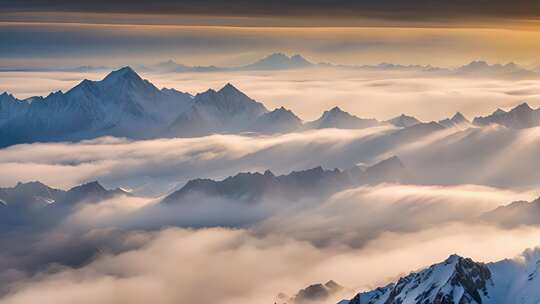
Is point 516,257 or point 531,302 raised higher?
point 516,257

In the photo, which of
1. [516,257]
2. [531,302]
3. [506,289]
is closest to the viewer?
[531,302]

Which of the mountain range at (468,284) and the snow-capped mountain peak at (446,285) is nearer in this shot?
the snow-capped mountain peak at (446,285)

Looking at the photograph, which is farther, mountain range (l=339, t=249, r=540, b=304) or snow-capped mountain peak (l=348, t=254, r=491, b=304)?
mountain range (l=339, t=249, r=540, b=304)

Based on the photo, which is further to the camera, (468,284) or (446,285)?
(468,284)

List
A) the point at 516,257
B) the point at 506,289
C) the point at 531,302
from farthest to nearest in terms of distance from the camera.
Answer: the point at 516,257 < the point at 506,289 < the point at 531,302

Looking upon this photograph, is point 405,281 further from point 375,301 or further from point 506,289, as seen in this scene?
point 506,289

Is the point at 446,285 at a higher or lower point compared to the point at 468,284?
higher

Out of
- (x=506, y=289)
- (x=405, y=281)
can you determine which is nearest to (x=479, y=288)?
(x=506, y=289)

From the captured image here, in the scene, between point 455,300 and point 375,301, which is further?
point 375,301
